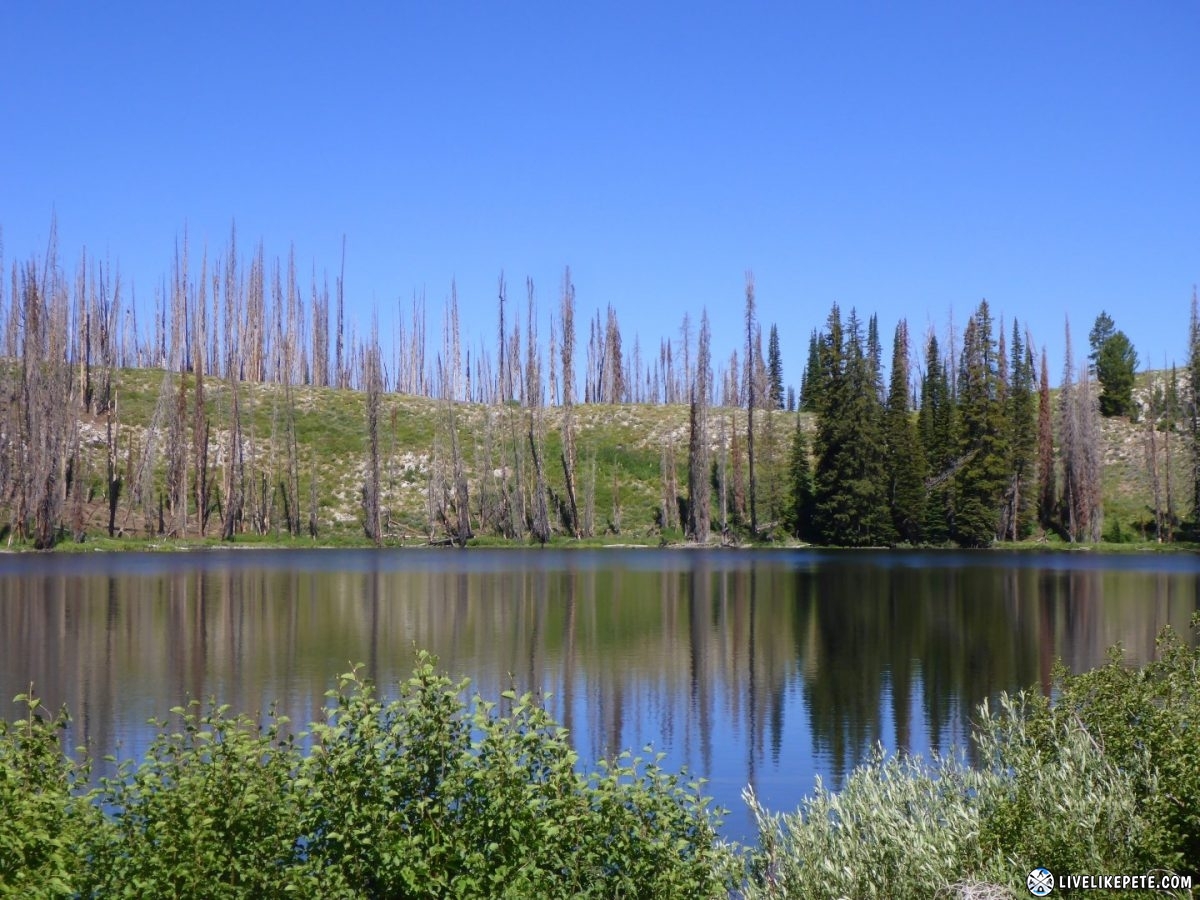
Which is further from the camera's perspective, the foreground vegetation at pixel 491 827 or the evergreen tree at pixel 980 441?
the evergreen tree at pixel 980 441

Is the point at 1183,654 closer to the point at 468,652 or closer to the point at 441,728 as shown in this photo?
the point at 441,728

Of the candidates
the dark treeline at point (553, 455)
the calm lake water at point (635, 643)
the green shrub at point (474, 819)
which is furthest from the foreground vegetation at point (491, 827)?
the dark treeline at point (553, 455)

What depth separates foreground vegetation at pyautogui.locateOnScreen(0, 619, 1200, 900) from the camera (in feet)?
32.0

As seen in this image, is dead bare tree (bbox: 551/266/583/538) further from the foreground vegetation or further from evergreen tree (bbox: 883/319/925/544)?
the foreground vegetation

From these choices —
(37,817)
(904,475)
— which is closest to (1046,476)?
(904,475)

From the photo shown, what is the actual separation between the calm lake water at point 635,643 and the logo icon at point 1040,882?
4.43 m

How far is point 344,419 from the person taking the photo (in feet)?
366

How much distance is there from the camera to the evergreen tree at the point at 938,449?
100188mm

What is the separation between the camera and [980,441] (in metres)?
101

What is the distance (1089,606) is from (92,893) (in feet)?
142

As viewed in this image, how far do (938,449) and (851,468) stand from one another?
13157 mm

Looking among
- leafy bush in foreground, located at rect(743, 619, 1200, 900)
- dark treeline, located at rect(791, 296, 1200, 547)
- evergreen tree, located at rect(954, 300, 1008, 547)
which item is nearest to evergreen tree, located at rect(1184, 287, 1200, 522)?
dark treeline, located at rect(791, 296, 1200, 547)

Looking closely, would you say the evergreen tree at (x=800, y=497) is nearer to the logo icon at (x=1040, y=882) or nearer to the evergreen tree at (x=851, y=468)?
the evergreen tree at (x=851, y=468)

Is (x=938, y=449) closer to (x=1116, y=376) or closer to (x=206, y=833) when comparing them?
(x=1116, y=376)
